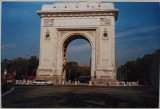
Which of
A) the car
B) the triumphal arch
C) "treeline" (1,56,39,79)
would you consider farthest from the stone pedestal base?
"treeline" (1,56,39,79)

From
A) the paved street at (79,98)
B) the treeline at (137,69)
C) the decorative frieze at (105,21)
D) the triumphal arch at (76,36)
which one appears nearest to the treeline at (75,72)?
the triumphal arch at (76,36)

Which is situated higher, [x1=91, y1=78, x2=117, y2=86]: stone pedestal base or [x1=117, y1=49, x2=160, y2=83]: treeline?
[x1=117, y1=49, x2=160, y2=83]: treeline

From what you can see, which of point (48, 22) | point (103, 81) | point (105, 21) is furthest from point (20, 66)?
point (105, 21)

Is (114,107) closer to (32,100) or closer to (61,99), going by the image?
(61,99)

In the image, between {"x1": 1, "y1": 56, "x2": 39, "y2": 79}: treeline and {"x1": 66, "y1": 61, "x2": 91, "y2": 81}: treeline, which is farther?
{"x1": 66, "y1": 61, "x2": 91, "y2": 81}: treeline

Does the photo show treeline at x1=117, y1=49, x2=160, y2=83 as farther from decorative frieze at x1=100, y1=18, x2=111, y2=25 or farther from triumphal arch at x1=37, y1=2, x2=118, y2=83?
decorative frieze at x1=100, y1=18, x2=111, y2=25

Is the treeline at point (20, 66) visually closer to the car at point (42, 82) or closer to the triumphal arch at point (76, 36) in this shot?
the car at point (42, 82)

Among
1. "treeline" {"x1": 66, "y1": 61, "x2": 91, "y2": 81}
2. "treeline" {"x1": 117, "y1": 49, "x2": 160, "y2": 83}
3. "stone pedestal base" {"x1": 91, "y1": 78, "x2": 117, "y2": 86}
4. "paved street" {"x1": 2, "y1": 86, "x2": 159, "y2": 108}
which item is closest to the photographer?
"paved street" {"x1": 2, "y1": 86, "x2": 159, "y2": 108}
